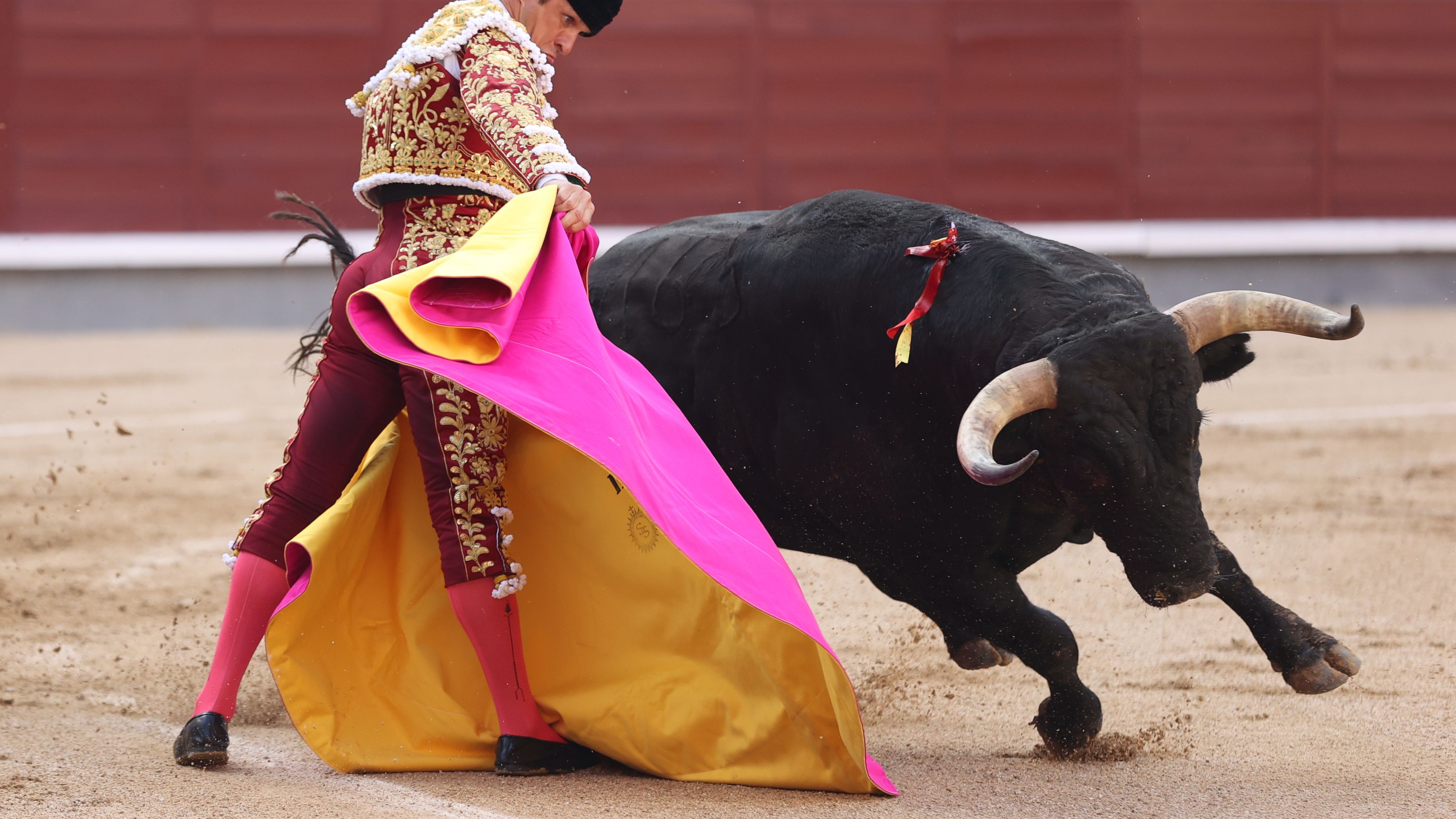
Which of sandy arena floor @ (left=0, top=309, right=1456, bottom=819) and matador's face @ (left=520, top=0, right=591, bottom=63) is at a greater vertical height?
matador's face @ (left=520, top=0, right=591, bottom=63)

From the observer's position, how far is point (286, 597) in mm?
2287

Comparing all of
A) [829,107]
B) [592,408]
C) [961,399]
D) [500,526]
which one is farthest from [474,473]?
[829,107]

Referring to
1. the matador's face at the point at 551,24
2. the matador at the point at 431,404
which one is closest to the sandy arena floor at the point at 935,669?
the matador at the point at 431,404

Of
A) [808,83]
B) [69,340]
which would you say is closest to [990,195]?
[808,83]

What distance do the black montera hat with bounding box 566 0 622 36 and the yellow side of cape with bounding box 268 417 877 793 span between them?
61 cm

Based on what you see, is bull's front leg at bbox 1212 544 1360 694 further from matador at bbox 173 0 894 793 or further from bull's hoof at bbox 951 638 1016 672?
matador at bbox 173 0 894 793

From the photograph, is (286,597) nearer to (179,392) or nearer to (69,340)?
(179,392)

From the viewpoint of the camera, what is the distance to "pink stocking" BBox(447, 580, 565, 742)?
2268mm

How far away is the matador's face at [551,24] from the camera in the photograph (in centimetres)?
224

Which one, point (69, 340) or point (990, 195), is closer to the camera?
point (69, 340)

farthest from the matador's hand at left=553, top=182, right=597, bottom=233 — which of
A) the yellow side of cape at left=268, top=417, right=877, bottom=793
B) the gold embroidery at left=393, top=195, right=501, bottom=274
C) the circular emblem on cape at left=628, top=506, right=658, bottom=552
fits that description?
the circular emblem on cape at left=628, top=506, right=658, bottom=552

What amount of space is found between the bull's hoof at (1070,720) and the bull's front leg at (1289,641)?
0.32 m

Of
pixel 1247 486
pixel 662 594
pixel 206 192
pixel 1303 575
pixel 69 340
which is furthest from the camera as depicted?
pixel 206 192

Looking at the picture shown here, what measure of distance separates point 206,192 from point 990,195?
5.09m
